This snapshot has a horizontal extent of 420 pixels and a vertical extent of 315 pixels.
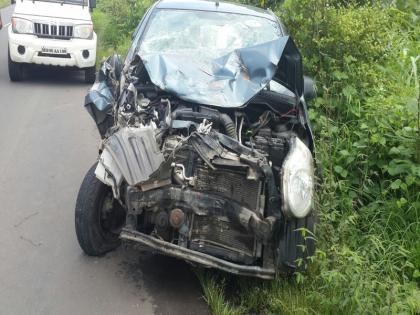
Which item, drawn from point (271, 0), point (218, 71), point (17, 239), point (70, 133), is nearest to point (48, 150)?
point (70, 133)

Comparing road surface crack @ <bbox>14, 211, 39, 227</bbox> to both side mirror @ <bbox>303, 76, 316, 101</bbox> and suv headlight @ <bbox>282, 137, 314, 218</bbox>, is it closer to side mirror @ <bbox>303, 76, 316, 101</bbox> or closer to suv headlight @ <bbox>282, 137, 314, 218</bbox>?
suv headlight @ <bbox>282, 137, 314, 218</bbox>

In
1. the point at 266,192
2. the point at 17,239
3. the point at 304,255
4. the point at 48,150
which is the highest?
the point at 266,192

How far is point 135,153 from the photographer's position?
3562 mm

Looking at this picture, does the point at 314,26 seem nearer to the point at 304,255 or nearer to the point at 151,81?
the point at 151,81

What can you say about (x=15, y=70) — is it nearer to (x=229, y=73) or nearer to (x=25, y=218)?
(x=25, y=218)

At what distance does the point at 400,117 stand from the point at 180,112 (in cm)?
204

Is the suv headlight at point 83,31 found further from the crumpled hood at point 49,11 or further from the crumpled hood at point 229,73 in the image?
the crumpled hood at point 229,73

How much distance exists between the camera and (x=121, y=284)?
12.8ft

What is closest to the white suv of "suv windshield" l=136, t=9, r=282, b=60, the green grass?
"suv windshield" l=136, t=9, r=282, b=60

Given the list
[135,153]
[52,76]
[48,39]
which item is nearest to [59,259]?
[135,153]

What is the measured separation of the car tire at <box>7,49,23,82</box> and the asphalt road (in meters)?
3.31

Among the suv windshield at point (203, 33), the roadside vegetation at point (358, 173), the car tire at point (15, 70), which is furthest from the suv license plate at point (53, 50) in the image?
the roadside vegetation at point (358, 173)

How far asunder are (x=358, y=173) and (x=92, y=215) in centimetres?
240

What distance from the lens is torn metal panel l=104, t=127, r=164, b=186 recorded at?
3.49m
